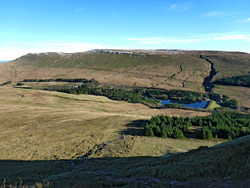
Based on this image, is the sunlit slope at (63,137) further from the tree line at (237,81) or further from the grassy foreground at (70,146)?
the tree line at (237,81)

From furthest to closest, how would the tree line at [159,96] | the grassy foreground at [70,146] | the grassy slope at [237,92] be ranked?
the tree line at [159,96] → the grassy slope at [237,92] → the grassy foreground at [70,146]

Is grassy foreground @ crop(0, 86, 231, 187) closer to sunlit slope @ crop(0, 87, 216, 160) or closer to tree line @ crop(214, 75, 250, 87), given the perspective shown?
sunlit slope @ crop(0, 87, 216, 160)

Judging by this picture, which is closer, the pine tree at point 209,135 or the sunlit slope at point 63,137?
the sunlit slope at point 63,137

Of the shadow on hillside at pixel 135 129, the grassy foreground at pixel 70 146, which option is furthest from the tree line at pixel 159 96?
the grassy foreground at pixel 70 146

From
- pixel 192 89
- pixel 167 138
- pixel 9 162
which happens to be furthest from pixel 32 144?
→ pixel 192 89

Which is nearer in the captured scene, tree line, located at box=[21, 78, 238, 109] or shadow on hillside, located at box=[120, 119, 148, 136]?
shadow on hillside, located at box=[120, 119, 148, 136]

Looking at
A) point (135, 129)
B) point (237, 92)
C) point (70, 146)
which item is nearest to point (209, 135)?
point (135, 129)

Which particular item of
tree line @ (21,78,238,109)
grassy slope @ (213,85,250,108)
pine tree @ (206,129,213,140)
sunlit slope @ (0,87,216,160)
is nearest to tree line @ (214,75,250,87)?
grassy slope @ (213,85,250,108)

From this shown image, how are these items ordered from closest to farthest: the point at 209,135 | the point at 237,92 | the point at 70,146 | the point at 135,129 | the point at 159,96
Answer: the point at 70,146 < the point at 209,135 < the point at 135,129 < the point at 237,92 < the point at 159,96

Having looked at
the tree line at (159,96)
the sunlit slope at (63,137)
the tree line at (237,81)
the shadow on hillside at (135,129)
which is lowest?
the tree line at (159,96)

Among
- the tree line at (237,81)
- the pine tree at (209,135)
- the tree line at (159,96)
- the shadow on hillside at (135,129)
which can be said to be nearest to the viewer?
the pine tree at (209,135)

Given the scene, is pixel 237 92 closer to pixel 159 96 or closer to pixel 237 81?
pixel 237 81
